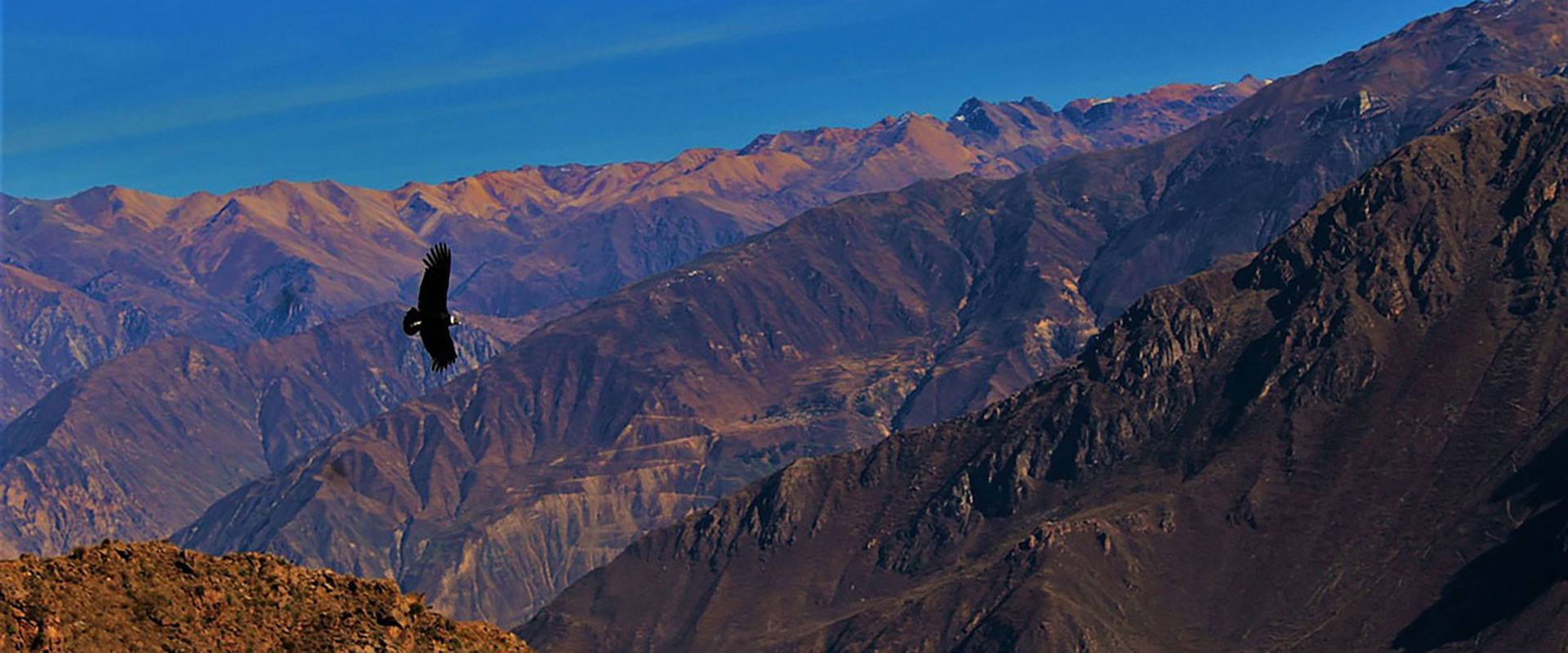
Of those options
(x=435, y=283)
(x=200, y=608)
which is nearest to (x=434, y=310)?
(x=435, y=283)

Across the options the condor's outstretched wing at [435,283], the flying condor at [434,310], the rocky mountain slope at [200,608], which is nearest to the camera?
the condor's outstretched wing at [435,283]

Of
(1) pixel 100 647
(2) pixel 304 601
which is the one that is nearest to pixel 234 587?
Answer: (2) pixel 304 601

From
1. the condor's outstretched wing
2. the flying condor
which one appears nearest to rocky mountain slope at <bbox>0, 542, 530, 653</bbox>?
the flying condor

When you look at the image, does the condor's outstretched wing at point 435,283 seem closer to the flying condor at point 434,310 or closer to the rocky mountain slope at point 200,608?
the flying condor at point 434,310

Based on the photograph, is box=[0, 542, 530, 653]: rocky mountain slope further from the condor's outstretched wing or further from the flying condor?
the condor's outstretched wing

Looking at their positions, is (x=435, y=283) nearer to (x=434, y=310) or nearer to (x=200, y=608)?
(x=434, y=310)

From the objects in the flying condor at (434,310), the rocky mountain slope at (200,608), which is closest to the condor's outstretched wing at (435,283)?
the flying condor at (434,310)
